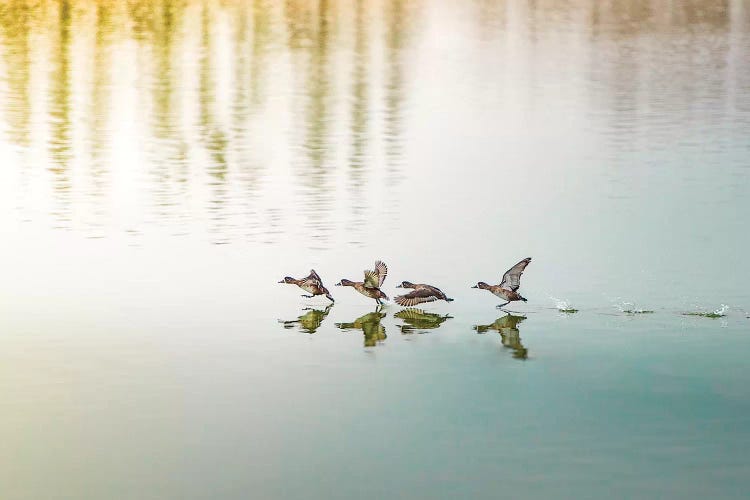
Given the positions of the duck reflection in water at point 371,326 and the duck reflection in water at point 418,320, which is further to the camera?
the duck reflection in water at point 418,320

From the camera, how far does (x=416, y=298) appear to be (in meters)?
14.7

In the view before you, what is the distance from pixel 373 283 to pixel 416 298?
51 cm

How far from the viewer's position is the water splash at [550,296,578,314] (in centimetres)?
1488

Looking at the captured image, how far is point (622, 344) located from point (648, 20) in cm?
5106

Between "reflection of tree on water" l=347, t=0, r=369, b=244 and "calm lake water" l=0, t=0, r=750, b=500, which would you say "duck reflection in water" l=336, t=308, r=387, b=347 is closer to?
"calm lake water" l=0, t=0, r=750, b=500

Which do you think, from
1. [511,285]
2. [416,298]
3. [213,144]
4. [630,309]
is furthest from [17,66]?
[630,309]

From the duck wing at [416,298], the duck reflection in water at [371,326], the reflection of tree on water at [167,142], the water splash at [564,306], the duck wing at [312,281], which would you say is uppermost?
the reflection of tree on water at [167,142]

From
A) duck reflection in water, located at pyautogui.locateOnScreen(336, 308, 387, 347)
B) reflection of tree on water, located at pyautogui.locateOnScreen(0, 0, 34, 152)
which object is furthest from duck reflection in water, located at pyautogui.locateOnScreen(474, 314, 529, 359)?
reflection of tree on water, located at pyautogui.locateOnScreen(0, 0, 34, 152)

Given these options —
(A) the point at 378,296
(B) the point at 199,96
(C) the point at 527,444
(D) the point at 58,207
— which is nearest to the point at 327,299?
(A) the point at 378,296

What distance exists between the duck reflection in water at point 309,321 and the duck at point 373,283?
40 cm

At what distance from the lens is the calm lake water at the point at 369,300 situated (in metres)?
10.5

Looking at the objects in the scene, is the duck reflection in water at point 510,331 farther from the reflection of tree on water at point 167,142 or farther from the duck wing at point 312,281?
the reflection of tree on water at point 167,142

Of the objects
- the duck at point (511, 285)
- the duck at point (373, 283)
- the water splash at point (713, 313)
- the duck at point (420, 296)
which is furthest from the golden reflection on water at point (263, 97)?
the water splash at point (713, 313)

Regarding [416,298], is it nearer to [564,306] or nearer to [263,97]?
[564,306]
